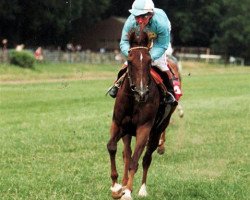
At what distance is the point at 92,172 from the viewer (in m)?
11.0

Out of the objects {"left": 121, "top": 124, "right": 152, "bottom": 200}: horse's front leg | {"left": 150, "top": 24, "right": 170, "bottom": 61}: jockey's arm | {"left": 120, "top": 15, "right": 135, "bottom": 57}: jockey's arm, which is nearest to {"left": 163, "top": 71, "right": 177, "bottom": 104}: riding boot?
{"left": 150, "top": 24, "right": 170, "bottom": 61}: jockey's arm

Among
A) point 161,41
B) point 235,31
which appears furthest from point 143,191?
point 235,31

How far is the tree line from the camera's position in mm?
75500

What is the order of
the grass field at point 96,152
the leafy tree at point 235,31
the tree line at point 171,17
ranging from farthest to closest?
the leafy tree at point 235,31
the tree line at point 171,17
the grass field at point 96,152

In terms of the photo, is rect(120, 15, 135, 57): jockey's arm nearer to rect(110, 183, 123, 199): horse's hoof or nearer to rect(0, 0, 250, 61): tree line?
rect(110, 183, 123, 199): horse's hoof

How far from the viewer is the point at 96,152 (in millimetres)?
13391

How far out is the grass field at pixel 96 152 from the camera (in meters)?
9.64

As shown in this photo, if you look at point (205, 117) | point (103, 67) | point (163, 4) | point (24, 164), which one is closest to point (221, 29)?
point (163, 4)

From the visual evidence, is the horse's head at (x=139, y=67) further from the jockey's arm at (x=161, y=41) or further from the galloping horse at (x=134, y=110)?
the jockey's arm at (x=161, y=41)

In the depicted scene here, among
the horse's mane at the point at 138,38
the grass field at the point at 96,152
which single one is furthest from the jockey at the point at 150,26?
the grass field at the point at 96,152

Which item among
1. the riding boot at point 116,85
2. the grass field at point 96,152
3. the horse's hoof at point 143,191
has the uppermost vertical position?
the riding boot at point 116,85

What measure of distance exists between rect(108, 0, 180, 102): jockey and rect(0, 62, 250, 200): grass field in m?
1.56

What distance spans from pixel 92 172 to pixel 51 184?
1322mm

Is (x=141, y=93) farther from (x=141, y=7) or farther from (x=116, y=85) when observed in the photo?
(x=141, y=7)
